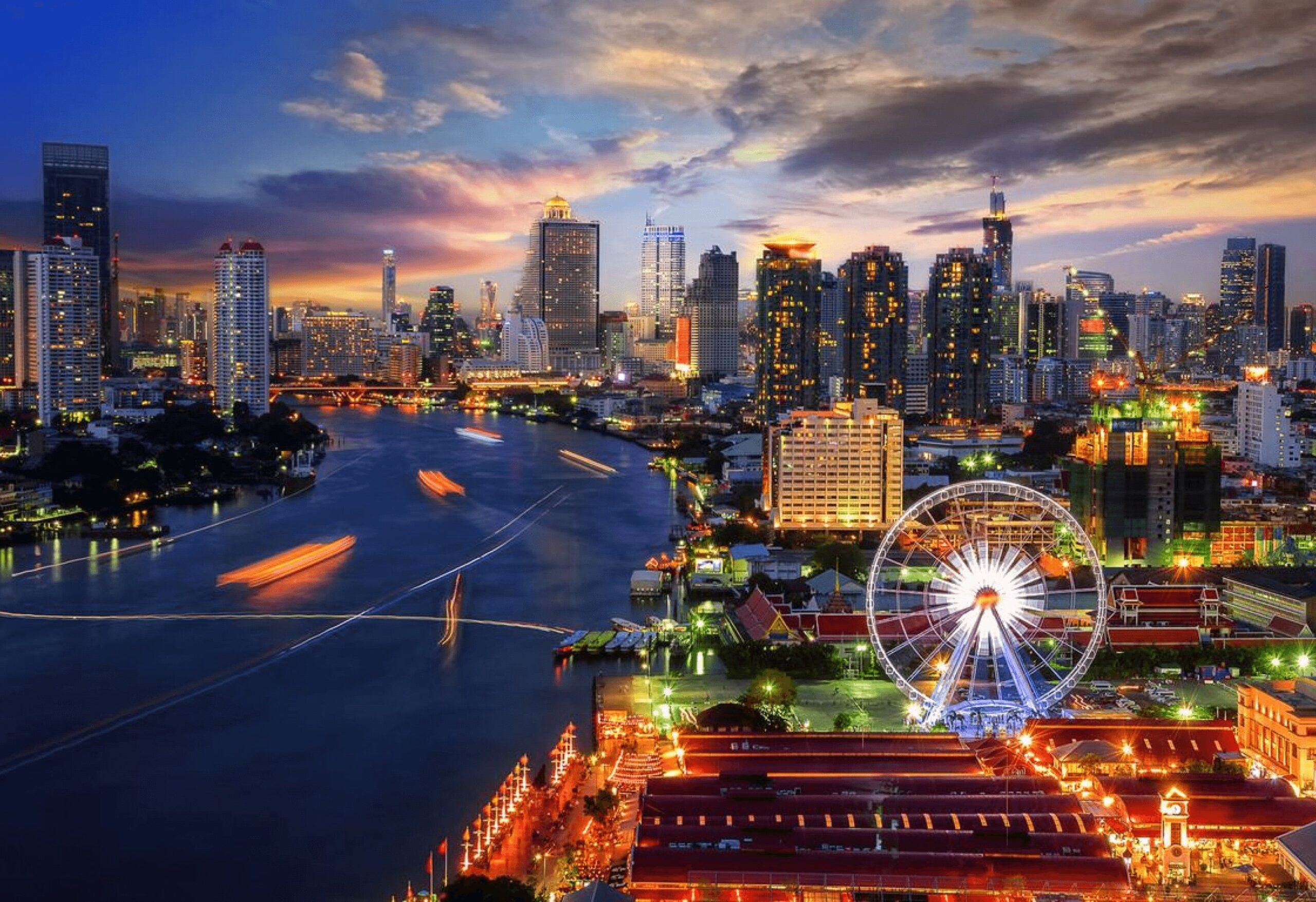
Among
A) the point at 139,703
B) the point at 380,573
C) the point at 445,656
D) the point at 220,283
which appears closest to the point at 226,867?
the point at 139,703

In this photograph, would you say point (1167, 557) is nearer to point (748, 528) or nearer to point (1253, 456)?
point (748, 528)

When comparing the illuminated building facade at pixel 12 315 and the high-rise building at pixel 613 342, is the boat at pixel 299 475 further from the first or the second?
the high-rise building at pixel 613 342

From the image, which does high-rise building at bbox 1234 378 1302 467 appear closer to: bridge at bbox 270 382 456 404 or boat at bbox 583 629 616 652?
boat at bbox 583 629 616 652

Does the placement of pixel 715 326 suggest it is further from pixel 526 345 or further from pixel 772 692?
pixel 772 692

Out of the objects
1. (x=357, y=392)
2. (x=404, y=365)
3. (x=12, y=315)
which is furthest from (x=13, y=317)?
(x=404, y=365)

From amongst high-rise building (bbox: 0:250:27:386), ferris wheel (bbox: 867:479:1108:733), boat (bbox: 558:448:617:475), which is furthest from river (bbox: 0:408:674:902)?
high-rise building (bbox: 0:250:27:386)

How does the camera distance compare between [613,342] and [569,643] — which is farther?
[613,342]
